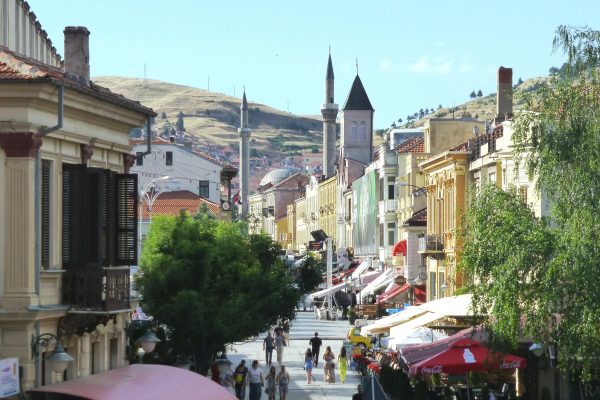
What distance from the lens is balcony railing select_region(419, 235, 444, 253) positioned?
65.9m

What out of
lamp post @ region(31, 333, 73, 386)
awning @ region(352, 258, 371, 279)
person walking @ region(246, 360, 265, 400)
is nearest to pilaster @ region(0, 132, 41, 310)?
lamp post @ region(31, 333, 73, 386)

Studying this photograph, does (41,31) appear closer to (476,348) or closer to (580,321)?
(476,348)

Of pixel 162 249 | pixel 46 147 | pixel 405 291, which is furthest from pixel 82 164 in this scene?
pixel 405 291

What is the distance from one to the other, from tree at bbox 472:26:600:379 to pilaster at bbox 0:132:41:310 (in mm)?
9008

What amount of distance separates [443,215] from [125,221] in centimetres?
3894

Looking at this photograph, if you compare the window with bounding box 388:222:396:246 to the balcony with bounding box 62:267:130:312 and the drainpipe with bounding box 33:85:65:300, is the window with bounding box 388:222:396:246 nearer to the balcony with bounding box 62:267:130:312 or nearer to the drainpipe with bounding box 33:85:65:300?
the balcony with bounding box 62:267:130:312

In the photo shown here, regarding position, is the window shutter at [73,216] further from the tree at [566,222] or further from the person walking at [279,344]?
the person walking at [279,344]

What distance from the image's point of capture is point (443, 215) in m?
65.2

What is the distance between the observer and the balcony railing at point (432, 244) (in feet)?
216

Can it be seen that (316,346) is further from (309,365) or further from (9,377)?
(9,377)

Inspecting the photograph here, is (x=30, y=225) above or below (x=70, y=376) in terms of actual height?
above

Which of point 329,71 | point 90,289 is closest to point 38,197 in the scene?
point 90,289

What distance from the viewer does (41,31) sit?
137ft

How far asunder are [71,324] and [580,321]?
27.8 ft
